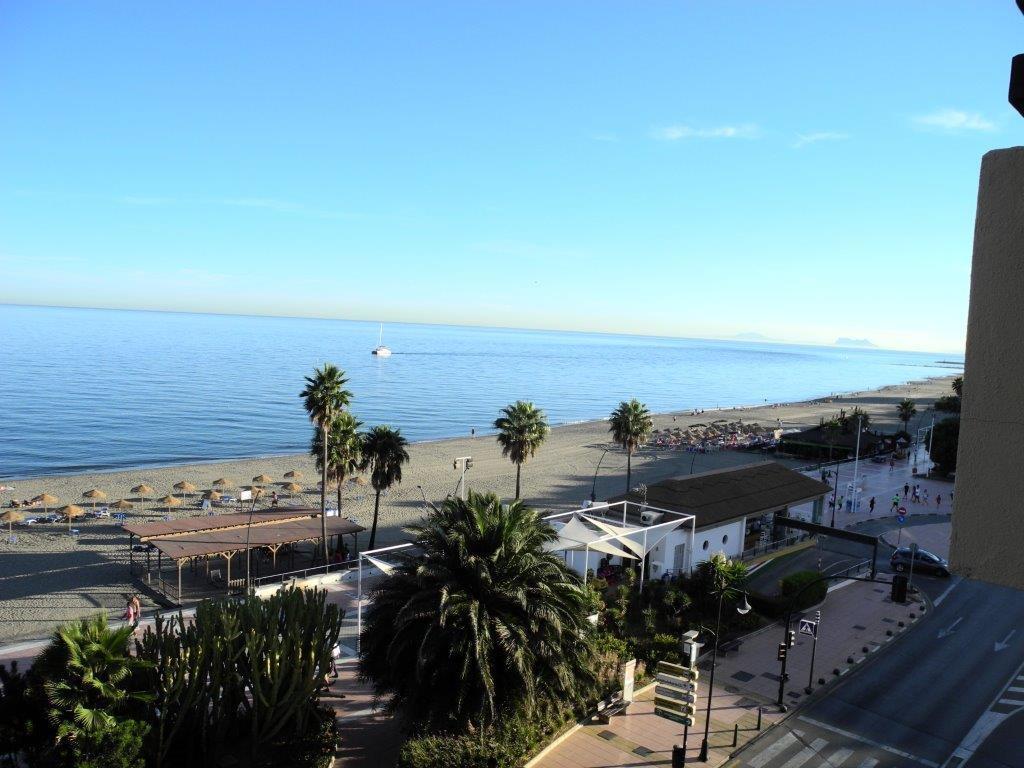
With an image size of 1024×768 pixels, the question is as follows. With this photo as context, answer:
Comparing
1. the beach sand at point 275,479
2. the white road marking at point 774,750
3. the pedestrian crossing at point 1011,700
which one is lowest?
the beach sand at point 275,479

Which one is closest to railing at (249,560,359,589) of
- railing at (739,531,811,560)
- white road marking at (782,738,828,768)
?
railing at (739,531,811,560)

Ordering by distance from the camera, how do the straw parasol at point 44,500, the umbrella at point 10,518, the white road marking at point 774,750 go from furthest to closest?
the straw parasol at point 44,500 → the umbrella at point 10,518 → the white road marking at point 774,750

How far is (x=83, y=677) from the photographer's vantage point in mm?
14438

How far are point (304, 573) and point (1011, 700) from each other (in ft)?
93.8

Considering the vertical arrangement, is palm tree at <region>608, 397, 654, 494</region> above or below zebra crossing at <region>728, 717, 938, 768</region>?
above

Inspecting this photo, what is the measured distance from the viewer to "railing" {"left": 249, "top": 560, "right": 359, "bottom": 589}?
111ft

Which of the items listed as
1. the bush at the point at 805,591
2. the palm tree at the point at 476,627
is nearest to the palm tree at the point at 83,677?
the palm tree at the point at 476,627

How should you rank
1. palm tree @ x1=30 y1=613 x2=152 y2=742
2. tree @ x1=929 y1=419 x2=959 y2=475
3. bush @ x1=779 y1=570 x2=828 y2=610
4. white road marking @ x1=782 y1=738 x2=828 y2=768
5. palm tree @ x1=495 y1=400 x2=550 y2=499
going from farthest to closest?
tree @ x1=929 y1=419 x2=959 y2=475 → palm tree @ x1=495 y1=400 x2=550 y2=499 → bush @ x1=779 y1=570 x2=828 y2=610 → white road marking @ x1=782 y1=738 x2=828 y2=768 → palm tree @ x1=30 y1=613 x2=152 y2=742

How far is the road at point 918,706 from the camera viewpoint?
742 inches

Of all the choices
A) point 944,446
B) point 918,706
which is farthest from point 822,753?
point 944,446

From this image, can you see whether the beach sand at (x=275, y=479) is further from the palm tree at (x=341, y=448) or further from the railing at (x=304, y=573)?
the palm tree at (x=341, y=448)

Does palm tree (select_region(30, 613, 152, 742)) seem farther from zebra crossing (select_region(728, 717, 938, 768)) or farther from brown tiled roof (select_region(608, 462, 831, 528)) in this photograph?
brown tiled roof (select_region(608, 462, 831, 528))

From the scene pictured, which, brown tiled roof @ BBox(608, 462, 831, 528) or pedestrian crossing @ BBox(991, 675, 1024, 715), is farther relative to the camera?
brown tiled roof @ BBox(608, 462, 831, 528)

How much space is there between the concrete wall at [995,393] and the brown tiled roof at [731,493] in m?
30.1
